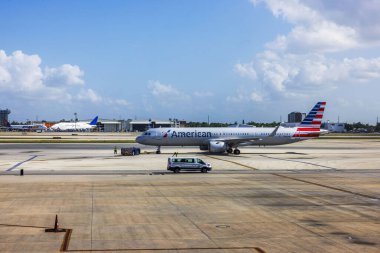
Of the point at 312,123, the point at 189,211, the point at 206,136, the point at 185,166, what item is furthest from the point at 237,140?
the point at 189,211

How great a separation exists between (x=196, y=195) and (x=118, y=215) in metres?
8.52

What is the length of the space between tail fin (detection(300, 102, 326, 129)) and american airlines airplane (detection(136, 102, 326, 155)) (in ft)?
5.40

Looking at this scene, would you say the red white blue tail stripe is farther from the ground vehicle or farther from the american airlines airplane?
the ground vehicle

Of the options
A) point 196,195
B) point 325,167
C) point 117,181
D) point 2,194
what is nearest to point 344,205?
point 196,195

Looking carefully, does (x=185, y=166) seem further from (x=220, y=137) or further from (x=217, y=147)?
(x=220, y=137)

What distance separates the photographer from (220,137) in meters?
78.8

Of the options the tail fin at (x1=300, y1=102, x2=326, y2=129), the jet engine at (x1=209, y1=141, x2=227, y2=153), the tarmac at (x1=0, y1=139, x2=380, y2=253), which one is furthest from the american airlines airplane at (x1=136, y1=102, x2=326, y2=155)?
the tarmac at (x1=0, y1=139, x2=380, y2=253)

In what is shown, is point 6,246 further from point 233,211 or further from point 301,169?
point 301,169

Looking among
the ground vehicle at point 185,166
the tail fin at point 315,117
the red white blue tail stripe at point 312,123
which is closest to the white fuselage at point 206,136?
the red white blue tail stripe at point 312,123

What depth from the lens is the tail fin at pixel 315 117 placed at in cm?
8488

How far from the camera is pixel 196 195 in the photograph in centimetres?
3209

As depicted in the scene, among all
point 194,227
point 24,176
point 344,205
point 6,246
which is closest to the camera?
point 6,246

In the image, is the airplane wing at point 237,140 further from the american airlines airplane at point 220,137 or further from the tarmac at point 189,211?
the tarmac at point 189,211

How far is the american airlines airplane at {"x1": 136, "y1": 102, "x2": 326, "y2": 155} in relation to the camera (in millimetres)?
77188
